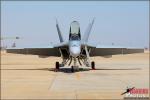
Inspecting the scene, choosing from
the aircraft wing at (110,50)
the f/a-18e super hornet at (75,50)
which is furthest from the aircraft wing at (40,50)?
Result: the aircraft wing at (110,50)

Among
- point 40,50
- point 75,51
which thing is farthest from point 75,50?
point 40,50

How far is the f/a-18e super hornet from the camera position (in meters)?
25.9

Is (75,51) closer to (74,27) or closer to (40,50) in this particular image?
(74,27)

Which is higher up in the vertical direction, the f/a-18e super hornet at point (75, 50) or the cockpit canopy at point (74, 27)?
the cockpit canopy at point (74, 27)

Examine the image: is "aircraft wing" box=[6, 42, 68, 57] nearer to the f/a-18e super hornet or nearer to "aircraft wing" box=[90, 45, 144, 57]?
the f/a-18e super hornet

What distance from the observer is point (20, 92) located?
1411 cm

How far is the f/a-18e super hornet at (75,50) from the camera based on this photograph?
25.9m

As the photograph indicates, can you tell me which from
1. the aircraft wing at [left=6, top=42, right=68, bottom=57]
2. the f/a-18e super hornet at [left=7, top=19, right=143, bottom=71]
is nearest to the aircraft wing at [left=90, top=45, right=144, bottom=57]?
the f/a-18e super hornet at [left=7, top=19, right=143, bottom=71]

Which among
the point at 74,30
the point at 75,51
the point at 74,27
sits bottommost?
the point at 75,51

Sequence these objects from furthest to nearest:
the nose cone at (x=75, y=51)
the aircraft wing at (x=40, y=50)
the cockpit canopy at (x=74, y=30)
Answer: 1. the aircraft wing at (x=40, y=50)
2. the cockpit canopy at (x=74, y=30)
3. the nose cone at (x=75, y=51)

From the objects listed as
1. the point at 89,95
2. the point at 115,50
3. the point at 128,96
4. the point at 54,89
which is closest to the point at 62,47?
the point at 115,50

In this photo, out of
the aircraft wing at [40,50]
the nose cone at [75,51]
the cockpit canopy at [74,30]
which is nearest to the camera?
the nose cone at [75,51]

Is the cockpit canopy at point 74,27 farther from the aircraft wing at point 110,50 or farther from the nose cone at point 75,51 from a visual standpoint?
the aircraft wing at point 110,50

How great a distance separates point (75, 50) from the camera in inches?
993
